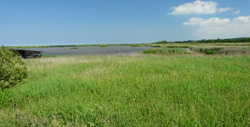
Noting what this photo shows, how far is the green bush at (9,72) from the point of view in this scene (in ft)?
20.8

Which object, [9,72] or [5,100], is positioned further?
[9,72]

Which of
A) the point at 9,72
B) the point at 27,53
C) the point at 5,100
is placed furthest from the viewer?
the point at 27,53

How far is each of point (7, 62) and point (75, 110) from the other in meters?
5.32

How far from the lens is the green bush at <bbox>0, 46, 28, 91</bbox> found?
6.33 meters

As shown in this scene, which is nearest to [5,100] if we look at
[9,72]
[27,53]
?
[9,72]

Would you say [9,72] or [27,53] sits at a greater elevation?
[27,53]

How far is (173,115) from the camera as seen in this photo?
11.0ft

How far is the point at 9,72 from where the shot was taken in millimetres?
6496

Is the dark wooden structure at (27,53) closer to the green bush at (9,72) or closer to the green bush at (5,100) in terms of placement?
the green bush at (9,72)

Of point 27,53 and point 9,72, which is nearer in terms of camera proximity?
point 9,72

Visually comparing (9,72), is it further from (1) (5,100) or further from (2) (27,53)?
(2) (27,53)

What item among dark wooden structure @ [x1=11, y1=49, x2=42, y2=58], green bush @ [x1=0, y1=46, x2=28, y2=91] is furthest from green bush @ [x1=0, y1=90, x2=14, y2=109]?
dark wooden structure @ [x1=11, y1=49, x2=42, y2=58]

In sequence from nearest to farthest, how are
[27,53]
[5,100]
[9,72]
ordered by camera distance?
[5,100] → [9,72] → [27,53]

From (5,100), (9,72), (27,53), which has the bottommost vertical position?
(5,100)
